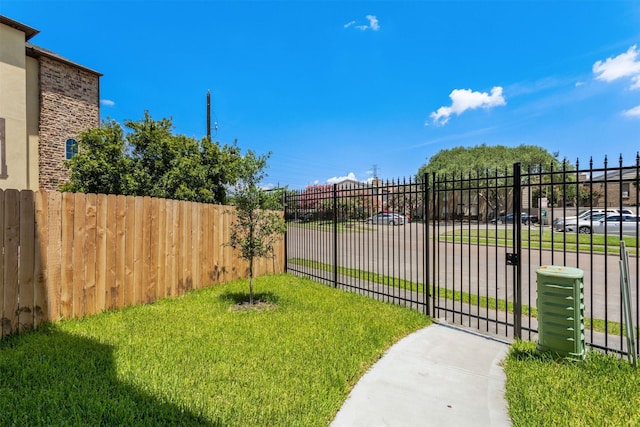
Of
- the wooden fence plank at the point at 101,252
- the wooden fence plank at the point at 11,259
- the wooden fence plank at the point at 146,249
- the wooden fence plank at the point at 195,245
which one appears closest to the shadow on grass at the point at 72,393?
the wooden fence plank at the point at 11,259

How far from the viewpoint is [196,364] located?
3.40m

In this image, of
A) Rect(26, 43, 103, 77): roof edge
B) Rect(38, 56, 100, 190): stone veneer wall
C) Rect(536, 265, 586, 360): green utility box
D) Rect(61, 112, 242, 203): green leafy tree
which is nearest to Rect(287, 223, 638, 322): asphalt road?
Rect(536, 265, 586, 360): green utility box

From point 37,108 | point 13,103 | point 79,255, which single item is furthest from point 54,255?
point 37,108

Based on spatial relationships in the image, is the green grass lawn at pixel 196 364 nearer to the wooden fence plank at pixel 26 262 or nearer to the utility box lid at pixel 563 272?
the wooden fence plank at pixel 26 262

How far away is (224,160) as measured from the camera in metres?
15.8

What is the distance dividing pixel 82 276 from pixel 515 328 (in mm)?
6249

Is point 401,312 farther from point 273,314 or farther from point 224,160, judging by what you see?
point 224,160

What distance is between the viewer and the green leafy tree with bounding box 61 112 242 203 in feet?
42.1

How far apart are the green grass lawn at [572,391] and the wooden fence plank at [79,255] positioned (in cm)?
561

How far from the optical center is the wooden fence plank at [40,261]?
14.1ft

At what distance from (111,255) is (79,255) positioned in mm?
461

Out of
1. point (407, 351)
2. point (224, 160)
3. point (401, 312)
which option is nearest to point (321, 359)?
point (407, 351)

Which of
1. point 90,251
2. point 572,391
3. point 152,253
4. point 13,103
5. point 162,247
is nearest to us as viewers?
point 572,391

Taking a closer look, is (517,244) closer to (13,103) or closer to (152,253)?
(152,253)
